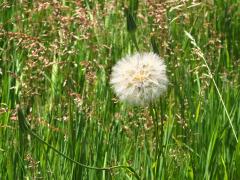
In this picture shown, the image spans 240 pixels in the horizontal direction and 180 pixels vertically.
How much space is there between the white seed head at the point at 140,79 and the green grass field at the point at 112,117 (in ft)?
0.16

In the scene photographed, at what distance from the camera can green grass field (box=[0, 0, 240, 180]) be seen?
8.73 ft

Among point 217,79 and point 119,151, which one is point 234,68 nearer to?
point 217,79

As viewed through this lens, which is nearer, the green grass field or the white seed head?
the white seed head

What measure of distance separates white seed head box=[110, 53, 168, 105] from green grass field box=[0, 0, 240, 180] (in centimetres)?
5

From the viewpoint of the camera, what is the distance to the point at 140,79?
2.49 metres

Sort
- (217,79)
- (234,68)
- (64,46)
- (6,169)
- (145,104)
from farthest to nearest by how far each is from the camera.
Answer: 1. (234,68)
2. (217,79)
3. (64,46)
4. (6,169)
5. (145,104)

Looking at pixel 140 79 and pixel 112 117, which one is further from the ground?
pixel 140 79

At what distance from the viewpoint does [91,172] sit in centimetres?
259

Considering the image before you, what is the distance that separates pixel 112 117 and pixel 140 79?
0.84m

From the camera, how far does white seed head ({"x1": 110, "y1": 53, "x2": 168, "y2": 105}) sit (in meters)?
2.43

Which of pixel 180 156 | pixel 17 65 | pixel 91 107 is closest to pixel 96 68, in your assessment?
pixel 17 65

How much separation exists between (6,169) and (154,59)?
0.72 metres

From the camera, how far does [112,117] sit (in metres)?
3.30

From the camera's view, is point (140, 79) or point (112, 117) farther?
point (112, 117)
